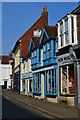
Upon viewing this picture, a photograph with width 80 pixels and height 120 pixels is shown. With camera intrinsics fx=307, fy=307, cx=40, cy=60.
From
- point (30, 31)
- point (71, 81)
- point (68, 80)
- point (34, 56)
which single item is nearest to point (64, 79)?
point (68, 80)

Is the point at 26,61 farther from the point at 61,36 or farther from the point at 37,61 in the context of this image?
the point at 61,36

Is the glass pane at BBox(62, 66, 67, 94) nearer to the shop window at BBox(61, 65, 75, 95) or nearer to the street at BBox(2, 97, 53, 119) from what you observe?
the shop window at BBox(61, 65, 75, 95)

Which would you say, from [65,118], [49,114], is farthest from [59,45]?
[65,118]

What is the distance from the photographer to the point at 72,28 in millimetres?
21469

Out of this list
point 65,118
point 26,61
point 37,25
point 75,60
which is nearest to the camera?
point 65,118

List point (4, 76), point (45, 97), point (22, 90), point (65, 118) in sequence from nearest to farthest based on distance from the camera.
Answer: point (65, 118) → point (45, 97) → point (22, 90) → point (4, 76)

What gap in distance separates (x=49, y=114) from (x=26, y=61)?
941 inches

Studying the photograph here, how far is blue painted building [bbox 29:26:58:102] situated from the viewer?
2519 cm

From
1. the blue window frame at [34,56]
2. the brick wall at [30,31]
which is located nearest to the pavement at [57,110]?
the blue window frame at [34,56]

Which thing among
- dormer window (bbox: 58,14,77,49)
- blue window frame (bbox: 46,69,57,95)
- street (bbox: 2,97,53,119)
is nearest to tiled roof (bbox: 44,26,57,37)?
dormer window (bbox: 58,14,77,49)

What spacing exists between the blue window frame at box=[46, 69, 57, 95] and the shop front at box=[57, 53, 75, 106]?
4.42ft

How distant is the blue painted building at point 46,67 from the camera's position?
25.2 meters

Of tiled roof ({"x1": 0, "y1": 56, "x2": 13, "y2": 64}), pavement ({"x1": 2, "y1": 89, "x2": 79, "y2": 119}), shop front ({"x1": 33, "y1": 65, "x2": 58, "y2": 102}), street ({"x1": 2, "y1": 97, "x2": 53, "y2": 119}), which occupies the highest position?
tiled roof ({"x1": 0, "y1": 56, "x2": 13, "y2": 64})

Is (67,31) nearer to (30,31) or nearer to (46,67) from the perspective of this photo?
(46,67)
